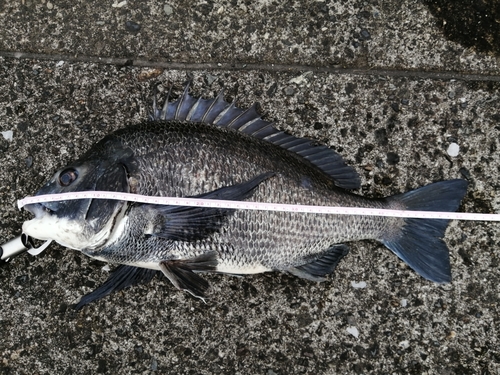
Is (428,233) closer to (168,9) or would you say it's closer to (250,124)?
(250,124)

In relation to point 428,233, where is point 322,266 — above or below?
below

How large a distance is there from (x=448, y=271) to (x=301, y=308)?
2.40 feet

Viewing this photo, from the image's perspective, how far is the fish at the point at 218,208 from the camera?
1958mm

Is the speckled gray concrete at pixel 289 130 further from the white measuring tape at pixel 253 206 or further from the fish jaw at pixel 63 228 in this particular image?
the fish jaw at pixel 63 228

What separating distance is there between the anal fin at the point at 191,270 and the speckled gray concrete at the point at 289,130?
0.38 metres

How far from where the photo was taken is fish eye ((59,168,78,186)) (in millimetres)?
1966

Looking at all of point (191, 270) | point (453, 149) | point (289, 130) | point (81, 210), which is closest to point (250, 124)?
point (289, 130)

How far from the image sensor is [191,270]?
203cm

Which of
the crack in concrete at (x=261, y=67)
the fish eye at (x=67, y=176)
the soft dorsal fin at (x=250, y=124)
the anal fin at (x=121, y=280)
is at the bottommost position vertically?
the anal fin at (x=121, y=280)

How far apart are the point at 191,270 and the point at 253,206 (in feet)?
1.26

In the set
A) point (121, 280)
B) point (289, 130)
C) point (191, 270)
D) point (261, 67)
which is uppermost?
point (261, 67)

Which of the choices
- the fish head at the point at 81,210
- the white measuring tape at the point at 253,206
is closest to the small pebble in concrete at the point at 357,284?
the white measuring tape at the point at 253,206

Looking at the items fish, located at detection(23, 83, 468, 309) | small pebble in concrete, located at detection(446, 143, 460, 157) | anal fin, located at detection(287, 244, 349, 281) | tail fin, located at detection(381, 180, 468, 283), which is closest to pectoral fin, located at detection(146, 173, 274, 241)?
fish, located at detection(23, 83, 468, 309)

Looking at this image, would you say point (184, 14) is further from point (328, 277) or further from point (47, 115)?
point (328, 277)
